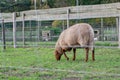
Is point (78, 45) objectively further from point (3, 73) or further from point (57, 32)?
point (57, 32)

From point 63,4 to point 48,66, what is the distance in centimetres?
1078

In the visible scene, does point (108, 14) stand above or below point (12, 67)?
above

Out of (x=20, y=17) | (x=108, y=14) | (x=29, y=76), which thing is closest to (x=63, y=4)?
(x=20, y=17)

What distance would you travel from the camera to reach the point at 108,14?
10969 mm

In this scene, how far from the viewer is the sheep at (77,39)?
821 centimetres

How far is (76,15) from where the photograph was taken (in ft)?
39.7

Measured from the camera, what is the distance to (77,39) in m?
8.59

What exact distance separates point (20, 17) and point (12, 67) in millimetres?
8596

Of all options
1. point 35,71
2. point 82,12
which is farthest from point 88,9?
point 35,71

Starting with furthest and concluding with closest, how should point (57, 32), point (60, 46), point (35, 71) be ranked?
1. point (57, 32)
2. point (60, 46)
3. point (35, 71)

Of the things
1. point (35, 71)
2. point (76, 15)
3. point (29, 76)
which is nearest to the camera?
point (29, 76)

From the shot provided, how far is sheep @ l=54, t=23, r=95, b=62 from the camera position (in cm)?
821

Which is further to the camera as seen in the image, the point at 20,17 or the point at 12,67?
the point at 20,17

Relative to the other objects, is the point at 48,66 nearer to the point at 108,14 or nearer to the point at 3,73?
the point at 3,73
